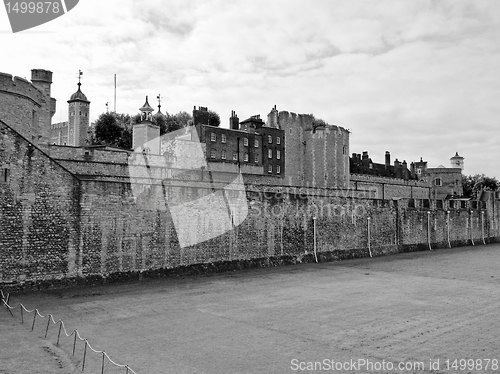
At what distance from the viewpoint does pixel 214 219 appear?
24.6m

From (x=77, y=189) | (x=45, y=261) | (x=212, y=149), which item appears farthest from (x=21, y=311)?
(x=212, y=149)

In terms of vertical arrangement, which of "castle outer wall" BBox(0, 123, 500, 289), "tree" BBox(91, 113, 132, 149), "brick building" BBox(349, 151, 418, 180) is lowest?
"castle outer wall" BBox(0, 123, 500, 289)

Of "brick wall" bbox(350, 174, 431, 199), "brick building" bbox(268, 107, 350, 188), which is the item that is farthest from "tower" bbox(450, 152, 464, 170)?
"brick building" bbox(268, 107, 350, 188)

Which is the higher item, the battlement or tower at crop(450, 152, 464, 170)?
tower at crop(450, 152, 464, 170)

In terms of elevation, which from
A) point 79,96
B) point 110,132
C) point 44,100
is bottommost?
point 44,100

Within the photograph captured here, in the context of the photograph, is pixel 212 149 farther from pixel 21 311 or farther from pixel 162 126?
pixel 21 311

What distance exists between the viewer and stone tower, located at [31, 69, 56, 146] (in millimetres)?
28766

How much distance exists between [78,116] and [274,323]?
4816 centimetres

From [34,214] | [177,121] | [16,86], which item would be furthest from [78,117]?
[34,214]

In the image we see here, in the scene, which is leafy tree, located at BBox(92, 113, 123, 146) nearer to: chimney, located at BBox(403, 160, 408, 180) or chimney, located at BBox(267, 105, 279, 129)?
chimney, located at BBox(267, 105, 279, 129)

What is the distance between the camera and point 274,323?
45.8 feet

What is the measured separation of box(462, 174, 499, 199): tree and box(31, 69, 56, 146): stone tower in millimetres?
81177

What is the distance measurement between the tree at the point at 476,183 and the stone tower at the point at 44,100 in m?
81.2

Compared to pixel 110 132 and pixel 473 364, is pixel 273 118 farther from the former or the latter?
pixel 473 364
